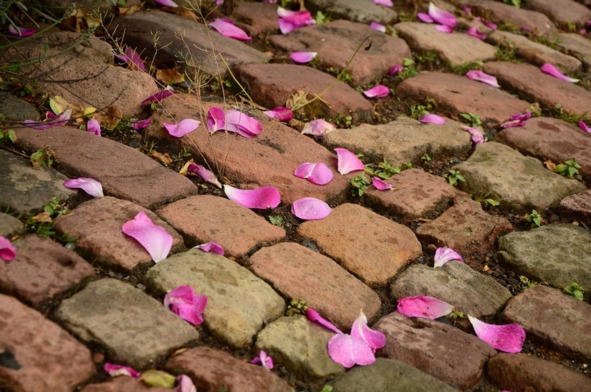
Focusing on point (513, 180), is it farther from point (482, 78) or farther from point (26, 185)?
point (26, 185)

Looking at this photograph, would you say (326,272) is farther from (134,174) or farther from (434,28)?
(434,28)

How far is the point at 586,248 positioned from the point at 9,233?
66.4 inches

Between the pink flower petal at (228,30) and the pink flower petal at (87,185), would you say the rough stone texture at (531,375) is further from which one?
the pink flower petal at (228,30)

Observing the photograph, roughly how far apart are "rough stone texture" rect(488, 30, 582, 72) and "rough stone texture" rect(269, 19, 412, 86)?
0.66 m

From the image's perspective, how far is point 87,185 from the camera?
2023 millimetres

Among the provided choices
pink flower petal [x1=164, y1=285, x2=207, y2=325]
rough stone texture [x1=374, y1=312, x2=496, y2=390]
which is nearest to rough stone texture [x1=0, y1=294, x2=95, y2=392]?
pink flower petal [x1=164, y1=285, x2=207, y2=325]

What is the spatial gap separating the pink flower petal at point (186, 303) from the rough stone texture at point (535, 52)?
249cm

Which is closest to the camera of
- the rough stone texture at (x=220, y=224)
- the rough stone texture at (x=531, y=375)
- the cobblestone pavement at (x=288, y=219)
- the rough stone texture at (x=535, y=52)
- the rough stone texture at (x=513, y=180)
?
the cobblestone pavement at (x=288, y=219)

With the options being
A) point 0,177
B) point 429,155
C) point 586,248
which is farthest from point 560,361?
point 0,177

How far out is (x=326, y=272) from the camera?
199 centimetres

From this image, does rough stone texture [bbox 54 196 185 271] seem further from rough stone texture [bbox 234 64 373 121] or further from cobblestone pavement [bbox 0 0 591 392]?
rough stone texture [bbox 234 64 373 121]

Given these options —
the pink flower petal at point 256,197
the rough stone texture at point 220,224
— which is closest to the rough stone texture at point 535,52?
the pink flower petal at point 256,197

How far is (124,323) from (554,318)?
1133 millimetres

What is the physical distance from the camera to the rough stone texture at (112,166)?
2088 mm
